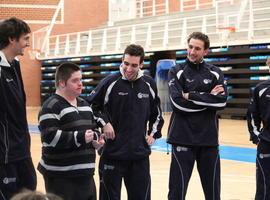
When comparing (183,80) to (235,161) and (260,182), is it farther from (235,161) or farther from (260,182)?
(235,161)

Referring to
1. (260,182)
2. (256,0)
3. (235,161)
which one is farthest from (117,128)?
(256,0)

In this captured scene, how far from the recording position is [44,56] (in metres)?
26.2

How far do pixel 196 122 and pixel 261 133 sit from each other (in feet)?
2.30

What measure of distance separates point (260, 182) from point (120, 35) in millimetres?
18885

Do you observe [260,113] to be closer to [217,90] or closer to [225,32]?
[217,90]

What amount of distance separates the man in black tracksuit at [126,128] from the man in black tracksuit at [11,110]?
0.89 meters

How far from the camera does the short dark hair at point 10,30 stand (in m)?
3.60

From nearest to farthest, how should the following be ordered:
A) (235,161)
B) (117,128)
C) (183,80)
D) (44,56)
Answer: (117,128), (183,80), (235,161), (44,56)

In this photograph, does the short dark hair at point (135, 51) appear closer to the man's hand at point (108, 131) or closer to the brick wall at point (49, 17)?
the man's hand at point (108, 131)

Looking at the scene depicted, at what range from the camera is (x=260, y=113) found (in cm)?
490

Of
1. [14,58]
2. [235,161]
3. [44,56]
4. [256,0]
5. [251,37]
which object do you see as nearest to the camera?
[14,58]

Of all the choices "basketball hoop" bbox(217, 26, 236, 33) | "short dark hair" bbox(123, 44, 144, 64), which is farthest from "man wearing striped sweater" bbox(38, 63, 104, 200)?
"basketball hoop" bbox(217, 26, 236, 33)

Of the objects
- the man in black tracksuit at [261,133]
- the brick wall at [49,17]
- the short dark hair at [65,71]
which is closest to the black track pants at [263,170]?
the man in black tracksuit at [261,133]

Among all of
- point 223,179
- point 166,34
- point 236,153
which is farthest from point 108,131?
point 166,34
